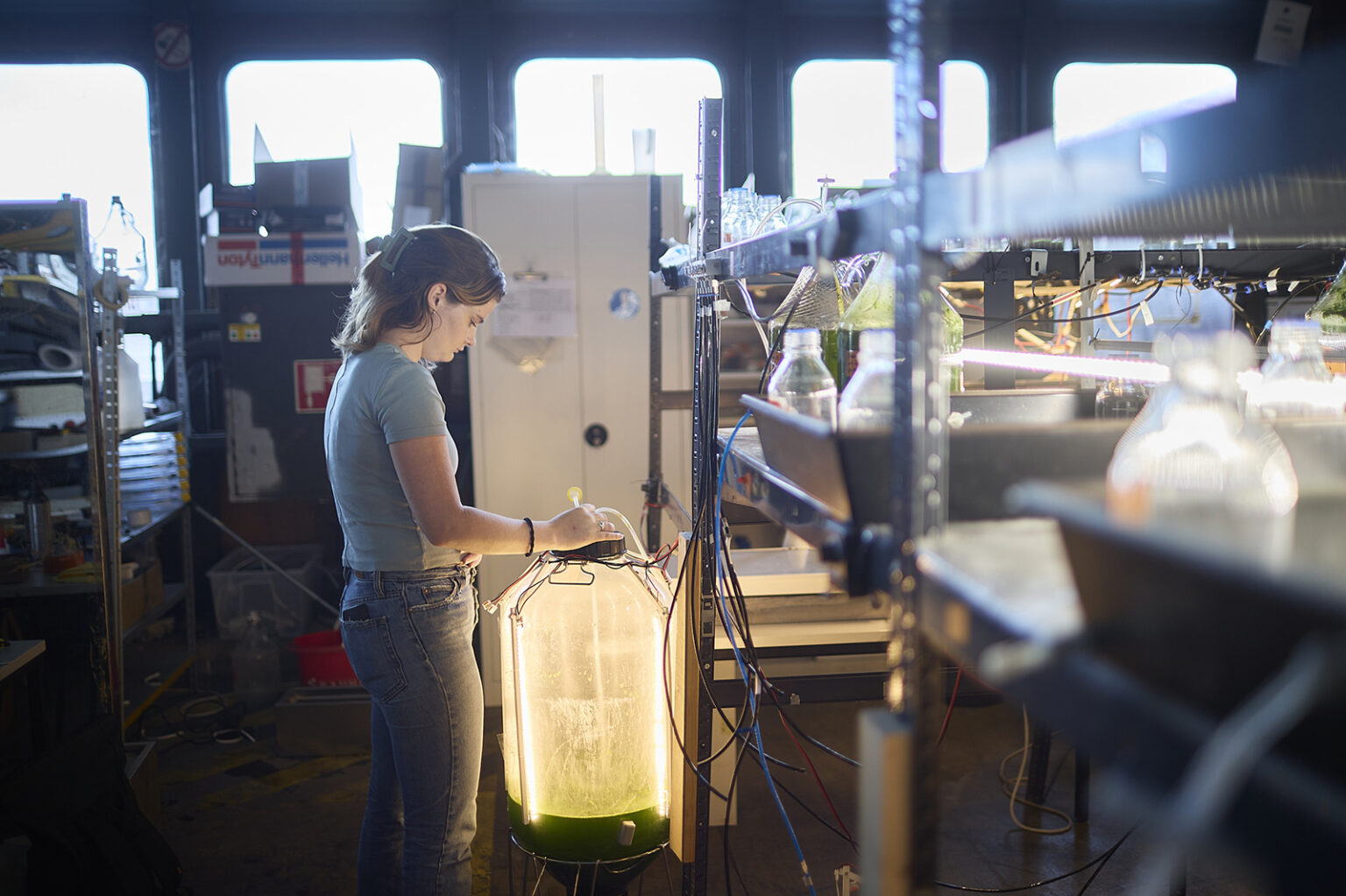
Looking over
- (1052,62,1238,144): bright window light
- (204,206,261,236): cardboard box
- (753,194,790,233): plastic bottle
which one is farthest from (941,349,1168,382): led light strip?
(1052,62,1238,144): bright window light

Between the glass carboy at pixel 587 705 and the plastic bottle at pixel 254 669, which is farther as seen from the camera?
the plastic bottle at pixel 254 669

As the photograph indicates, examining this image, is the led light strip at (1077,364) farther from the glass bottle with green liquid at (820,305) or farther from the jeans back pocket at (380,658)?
the jeans back pocket at (380,658)

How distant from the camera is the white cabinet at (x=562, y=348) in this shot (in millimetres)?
3270

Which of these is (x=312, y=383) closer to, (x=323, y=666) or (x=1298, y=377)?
(x=323, y=666)

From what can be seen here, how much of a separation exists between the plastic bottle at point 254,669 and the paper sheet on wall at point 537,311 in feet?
4.90

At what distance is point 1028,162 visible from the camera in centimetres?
61

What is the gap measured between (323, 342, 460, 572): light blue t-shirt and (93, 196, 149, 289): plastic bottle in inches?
101

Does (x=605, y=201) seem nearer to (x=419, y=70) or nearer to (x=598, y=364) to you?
Answer: (x=598, y=364)

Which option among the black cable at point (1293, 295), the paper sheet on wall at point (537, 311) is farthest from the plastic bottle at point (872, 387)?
the paper sheet on wall at point (537, 311)

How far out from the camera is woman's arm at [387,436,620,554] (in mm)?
1713

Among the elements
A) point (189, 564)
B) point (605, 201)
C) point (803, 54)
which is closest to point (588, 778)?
point (605, 201)

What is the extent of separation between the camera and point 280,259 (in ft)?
11.7

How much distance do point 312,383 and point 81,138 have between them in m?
1.89

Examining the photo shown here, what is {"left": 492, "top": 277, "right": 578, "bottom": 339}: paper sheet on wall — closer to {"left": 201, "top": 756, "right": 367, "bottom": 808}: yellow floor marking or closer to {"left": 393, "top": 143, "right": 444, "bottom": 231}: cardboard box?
{"left": 393, "top": 143, "right": 444, "bottom": 231}: cardboard box
